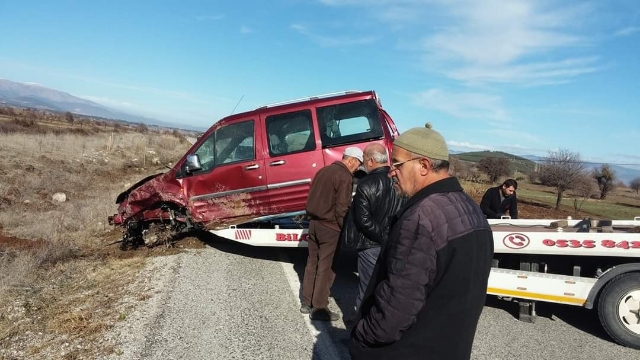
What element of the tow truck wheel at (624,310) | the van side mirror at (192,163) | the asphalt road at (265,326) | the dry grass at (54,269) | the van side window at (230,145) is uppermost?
the van side window at (230,145)

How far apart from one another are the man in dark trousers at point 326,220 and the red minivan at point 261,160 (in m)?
1.66

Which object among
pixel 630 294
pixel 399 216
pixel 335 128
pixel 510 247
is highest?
pixel 335 128

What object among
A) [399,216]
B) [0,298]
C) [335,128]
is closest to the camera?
[399,216]

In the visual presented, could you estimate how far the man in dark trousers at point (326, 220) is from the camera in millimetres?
4895

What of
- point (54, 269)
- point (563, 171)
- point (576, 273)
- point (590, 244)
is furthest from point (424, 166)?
point (563, 171)

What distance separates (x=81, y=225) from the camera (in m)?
9.73

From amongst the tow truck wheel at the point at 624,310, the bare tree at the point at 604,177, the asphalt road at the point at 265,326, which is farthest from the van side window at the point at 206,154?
the bare tree at the point at 604,177

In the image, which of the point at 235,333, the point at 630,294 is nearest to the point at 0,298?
the point at 235,333

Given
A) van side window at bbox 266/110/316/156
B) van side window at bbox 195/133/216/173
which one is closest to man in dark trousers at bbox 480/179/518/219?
van side window at bbox 266/110/316/156

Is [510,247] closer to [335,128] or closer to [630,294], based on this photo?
[630,294]

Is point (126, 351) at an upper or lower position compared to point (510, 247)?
lower

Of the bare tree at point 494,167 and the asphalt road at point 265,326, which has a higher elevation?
the bare tree at point 494,167

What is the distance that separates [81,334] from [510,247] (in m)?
4.50

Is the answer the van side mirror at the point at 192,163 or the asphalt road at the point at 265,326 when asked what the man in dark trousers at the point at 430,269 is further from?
the van side mirror at the point at 192,163
